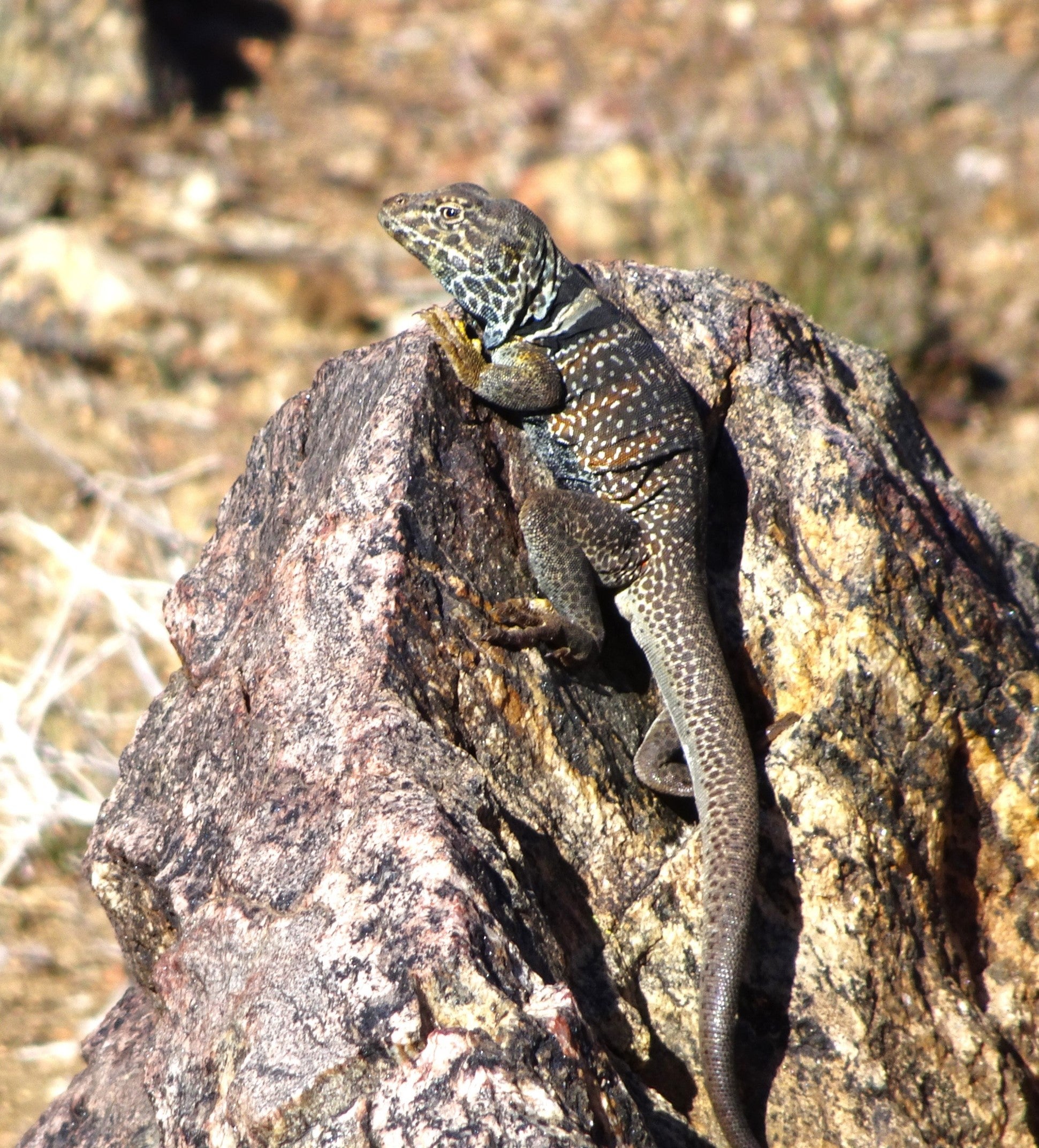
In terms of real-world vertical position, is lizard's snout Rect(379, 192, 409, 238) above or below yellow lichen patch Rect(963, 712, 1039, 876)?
above

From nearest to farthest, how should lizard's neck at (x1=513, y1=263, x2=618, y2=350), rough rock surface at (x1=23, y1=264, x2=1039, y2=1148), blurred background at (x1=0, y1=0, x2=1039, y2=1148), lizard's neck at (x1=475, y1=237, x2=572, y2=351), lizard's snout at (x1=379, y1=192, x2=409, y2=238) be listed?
rough rock surface at (x1=23, y1=264, x2=1039, y2=1148) → lizard's neck at (x1=513, y1=263, x2=618, y2=350) → lizard's neck at (x1=475, y1=237, x2=572, y2=351) → lizard's snout at (x1=379, y1=192, x2=409, y2=238) → blurred background at (x1=0, y1=0, x2=1039, y2=1148)

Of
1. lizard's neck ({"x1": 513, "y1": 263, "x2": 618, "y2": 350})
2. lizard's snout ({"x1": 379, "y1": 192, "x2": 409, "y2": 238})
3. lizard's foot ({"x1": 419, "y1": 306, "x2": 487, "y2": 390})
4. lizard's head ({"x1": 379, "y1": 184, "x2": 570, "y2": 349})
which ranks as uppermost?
lizard's snout ({"x1": 379, "y1": 192, "x2": 409, "y2": 238})

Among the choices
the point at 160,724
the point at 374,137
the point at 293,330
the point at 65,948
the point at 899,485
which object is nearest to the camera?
the point at 160,724

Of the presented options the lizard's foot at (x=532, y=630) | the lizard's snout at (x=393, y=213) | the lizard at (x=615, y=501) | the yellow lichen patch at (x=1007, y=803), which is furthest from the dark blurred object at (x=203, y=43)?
the yellow lichen patch at (x=1007, y=803)

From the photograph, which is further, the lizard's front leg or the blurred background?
the blurred background

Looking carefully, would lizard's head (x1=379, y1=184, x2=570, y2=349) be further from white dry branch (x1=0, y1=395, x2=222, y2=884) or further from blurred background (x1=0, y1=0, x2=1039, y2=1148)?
blurred background (x1=0, y1=0, x2=1039, y2=1148)

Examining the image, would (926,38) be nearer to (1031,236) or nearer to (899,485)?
(1031,236)

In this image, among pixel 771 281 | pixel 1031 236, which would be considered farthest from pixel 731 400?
pixel 1031 236

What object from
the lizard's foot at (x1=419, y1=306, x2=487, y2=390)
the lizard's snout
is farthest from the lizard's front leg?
the lizard's snout
